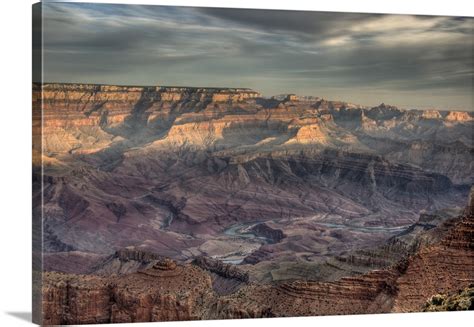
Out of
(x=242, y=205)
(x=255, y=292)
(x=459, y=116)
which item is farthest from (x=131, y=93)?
(x=459, y=116)

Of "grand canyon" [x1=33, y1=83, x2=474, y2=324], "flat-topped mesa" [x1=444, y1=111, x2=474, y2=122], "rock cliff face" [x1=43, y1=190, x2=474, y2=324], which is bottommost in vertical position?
"rock cliff face" [x1=43, y1=190, x2=474, y2=324]

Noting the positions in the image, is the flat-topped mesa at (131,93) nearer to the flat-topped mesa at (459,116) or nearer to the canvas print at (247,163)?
the canvas print at (247,163)

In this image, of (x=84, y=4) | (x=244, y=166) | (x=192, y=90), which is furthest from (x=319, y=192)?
(x=84, y=4)

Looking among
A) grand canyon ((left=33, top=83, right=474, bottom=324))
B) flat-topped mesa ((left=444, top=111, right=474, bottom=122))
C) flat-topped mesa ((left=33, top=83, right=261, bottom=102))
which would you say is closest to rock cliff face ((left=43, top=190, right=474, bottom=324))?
grand canyon ((left=33, top=83, right=474, bottom=324))

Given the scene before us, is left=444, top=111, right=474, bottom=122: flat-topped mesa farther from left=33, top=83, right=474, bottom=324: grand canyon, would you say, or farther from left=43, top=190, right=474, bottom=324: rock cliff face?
left=43, top=190, right=474, bottom=324: rock cliff face

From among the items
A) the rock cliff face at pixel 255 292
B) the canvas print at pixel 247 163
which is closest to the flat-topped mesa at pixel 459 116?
the canvas print at pixel 247 163

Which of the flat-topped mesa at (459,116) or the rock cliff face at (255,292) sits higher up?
the flat-topped mesa at (459,116)
